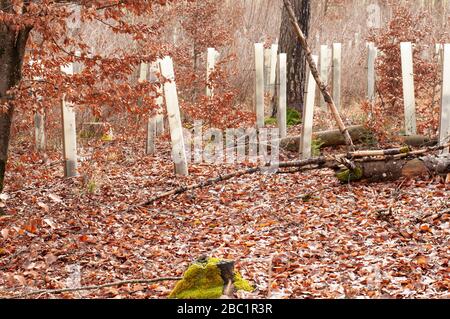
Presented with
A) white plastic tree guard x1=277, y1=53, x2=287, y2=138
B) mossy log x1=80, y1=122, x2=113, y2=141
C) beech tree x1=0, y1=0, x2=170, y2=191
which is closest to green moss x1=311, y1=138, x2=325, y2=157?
white plastic tree guard x1=277, y1=53, x2=287, y2=138

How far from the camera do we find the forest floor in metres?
5.67

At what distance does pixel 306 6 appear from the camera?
45.0 ft

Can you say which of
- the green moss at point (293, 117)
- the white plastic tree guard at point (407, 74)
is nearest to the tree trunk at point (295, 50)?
the green moss at point (293, 117)

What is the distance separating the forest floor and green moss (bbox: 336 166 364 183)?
0.37 feet

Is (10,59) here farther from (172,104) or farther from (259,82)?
(259,82)

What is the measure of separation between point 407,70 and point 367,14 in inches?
532

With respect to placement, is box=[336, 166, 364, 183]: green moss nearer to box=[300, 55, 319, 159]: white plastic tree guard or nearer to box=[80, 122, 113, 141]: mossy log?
box=[300, 55, 319, 159]: white plastic tree guard

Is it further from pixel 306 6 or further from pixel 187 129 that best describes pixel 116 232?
pixel 306 6

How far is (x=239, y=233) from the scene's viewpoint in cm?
741

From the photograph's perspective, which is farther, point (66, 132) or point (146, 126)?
point (146, 126)

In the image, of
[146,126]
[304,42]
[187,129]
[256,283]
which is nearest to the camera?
[256,283]

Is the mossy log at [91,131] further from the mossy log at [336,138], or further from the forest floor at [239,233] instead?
the mossy log at [336,138]
